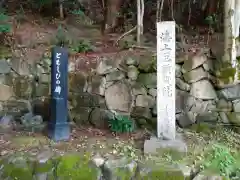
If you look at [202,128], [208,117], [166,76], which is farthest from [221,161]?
[166,76]

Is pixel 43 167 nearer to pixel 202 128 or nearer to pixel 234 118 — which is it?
pixel 202 128

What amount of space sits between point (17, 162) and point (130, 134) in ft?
5.53

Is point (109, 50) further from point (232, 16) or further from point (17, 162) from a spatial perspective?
point (17, 162)

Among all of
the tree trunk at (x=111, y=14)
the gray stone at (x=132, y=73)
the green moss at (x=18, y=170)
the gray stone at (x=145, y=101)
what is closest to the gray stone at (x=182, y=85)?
the gray stone at (x=145, y=101)

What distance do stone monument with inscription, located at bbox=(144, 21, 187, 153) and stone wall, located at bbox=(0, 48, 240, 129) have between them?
72 centimetres

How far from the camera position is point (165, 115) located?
3.70 meters

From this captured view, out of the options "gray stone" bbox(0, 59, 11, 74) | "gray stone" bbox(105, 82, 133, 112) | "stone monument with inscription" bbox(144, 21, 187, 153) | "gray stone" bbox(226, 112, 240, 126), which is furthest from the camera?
"gray stone" bbox(0, 59, 11, 74)

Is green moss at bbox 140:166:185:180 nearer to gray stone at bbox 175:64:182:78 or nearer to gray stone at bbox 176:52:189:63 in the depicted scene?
gray stone at bbox 175:64:182:78

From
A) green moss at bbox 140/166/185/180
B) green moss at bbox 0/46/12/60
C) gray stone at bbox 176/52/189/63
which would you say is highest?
green moss at bbox 0/46/12/60

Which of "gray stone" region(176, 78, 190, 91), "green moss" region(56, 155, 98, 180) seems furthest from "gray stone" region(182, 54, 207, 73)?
"green moss" region(56, 155, 98, 180)

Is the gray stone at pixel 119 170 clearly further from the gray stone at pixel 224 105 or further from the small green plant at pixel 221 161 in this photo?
the gray stone at pixel 224 105

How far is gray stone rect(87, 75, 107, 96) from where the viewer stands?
15.0 feet

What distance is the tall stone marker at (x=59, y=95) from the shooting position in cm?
396

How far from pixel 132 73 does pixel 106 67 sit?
1.51 ft
